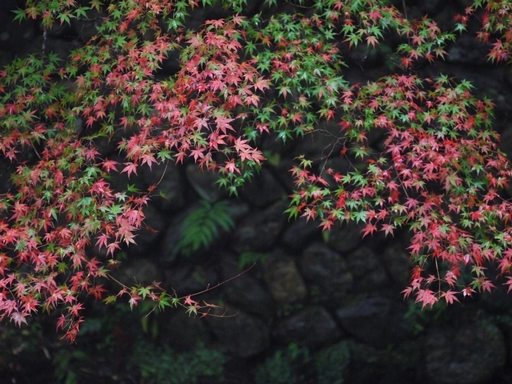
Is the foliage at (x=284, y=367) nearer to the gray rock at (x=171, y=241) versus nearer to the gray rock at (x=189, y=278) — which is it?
the gray rock at (x=189, y=278)

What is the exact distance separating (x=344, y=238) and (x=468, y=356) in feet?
4.98

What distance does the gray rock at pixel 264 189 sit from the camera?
18.5 feet

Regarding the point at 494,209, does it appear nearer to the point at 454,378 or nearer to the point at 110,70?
the point at 454,378

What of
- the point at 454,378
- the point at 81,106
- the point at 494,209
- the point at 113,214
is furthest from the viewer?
the point at 454,378

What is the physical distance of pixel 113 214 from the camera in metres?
3.88

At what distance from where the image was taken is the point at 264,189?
567cm

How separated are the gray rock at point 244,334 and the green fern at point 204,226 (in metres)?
0.67

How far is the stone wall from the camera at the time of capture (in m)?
5.54

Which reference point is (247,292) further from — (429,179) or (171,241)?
(429,179)

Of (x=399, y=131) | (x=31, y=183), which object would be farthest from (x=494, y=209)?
(x=31, y=183)

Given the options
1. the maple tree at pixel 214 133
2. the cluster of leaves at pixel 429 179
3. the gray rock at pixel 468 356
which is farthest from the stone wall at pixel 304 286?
the cluster of leaves at pixel 429 179

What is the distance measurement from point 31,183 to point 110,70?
3.22 feet

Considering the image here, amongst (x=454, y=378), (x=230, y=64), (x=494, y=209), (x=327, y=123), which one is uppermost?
(x=230, y=64)

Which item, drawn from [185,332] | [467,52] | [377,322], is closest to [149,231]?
[185,332]
